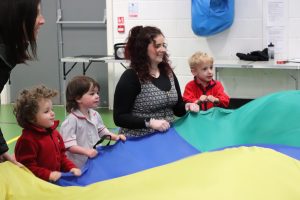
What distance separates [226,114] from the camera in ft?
9.89

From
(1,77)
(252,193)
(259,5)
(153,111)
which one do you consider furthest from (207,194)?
(259,5)

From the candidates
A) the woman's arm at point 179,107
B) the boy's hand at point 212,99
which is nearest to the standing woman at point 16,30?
the woman's arm at point 179,107

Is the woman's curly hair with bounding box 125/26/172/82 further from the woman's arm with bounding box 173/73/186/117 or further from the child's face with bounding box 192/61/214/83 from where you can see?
the child's face with bounding box 192/61/214/83

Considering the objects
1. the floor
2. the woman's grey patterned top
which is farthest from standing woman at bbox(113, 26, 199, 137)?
the floor

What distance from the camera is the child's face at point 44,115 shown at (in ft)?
7.82

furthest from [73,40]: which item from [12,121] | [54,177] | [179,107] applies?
[54,177]

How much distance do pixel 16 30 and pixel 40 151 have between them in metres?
0.80

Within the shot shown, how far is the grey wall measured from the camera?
6.62 m

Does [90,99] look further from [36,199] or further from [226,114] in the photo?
[36,199]

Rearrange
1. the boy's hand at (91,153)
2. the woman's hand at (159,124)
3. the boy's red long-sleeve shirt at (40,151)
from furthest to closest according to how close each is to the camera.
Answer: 1. the woman's hand at (159,124)
2. the boy's hand at (91,153)
3. the boy's red long-sleeve shirt at (40,151)

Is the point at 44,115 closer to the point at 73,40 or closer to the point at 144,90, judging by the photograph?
the point at 144,90

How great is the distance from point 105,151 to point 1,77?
86 cm

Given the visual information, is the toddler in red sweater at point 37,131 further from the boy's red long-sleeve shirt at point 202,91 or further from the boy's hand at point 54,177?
the boy's red long-sleeve shirt at point 202,91

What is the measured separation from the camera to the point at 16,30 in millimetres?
1734
